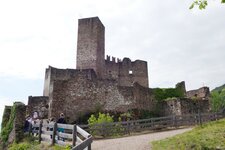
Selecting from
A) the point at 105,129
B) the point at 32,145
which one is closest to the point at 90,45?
the point at 105,129

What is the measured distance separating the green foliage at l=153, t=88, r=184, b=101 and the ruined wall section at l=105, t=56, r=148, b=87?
1382 centimetres

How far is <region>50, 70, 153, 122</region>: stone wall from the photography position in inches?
934

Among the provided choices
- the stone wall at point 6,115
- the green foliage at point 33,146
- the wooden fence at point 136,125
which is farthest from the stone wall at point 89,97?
the green foliage at point 33,146

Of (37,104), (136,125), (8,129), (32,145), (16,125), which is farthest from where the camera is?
(37,104)

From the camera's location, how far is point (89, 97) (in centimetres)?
2503

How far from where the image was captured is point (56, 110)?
76.4 ft

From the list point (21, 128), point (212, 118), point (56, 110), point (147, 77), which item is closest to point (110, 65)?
point (147, 77)

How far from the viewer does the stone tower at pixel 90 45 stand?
39.8 meters

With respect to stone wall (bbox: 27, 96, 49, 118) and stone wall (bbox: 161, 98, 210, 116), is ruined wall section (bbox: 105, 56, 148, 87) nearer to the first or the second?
stone wall (bbox: 161, 98, 210, 116)

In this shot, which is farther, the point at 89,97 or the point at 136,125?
the point at 89,97

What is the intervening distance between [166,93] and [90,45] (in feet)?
48.5

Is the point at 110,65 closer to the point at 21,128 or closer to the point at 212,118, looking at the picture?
the point at 212,118

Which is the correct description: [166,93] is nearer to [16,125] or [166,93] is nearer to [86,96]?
[86,96]

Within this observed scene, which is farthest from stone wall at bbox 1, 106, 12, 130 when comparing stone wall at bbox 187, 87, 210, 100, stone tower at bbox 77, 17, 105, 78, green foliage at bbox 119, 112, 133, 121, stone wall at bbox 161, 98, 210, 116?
stone wall at bbox 187, 87, 210, 100
